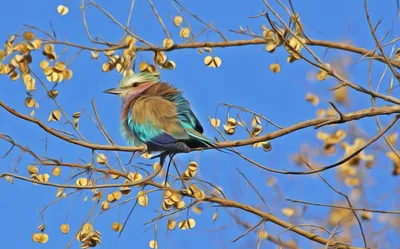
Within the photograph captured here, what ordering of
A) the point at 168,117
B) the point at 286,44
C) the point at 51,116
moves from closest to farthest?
1. the point at 286,44
2. the point at 51,116
3. the point at 168,117

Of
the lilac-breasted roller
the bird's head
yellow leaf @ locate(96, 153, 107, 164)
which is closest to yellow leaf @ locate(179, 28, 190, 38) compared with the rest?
the lilac-breasted roller

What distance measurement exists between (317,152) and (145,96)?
1142mm

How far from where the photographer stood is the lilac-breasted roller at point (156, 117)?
15.3 ft

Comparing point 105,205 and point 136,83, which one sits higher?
point 136,83

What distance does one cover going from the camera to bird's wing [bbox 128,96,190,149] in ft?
15.5

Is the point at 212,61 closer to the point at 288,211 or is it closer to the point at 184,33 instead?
the point at 184,33

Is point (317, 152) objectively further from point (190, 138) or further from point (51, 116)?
point (51, 116)

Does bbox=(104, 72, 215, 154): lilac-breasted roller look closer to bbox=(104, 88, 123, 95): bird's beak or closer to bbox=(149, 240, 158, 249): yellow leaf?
bbox=(104, 88, 123, 95): bird's beak

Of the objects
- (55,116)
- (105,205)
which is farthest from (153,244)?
(55,116)

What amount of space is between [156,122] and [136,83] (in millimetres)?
458

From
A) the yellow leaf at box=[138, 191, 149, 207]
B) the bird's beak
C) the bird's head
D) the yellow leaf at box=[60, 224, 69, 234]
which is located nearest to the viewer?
the yellow leaf at box=[138, 191, 149, 207]

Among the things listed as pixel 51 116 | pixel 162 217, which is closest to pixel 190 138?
pixel 162 217

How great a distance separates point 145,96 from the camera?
522cm

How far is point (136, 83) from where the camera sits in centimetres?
529
